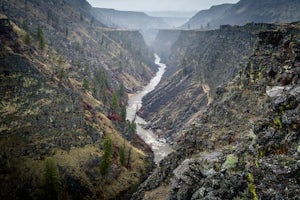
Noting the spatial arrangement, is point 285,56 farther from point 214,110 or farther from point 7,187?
point 7,187

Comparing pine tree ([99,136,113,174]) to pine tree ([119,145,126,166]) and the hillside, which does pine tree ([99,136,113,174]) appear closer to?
the hillside

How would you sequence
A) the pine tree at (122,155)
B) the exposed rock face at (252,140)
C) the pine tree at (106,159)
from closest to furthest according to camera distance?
the exposed rock face at (252,140)
the pine tree at (106,159)
the pine tree at (122,155)

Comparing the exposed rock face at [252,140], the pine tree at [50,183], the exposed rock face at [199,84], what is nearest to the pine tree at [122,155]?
the pine tree at [50,183]

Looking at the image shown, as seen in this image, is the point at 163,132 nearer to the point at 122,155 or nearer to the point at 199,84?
the point at 199,84

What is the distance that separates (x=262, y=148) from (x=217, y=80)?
10377 centimetres

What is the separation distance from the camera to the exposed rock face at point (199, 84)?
13038 centimetres

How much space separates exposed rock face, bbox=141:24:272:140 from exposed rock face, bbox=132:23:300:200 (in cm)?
5265

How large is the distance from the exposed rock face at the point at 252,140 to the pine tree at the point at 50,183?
814 inches

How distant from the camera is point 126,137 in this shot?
4476 inches

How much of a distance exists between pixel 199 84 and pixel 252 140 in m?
117

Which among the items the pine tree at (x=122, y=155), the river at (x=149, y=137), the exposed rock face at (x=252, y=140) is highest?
the exposed rock face at (x=252, y=140)

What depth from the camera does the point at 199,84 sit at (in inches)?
6171

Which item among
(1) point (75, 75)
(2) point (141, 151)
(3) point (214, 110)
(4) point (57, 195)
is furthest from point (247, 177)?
(1) point (75, 75)

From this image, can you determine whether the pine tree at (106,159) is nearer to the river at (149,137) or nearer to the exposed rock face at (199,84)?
the river at (149,137)
